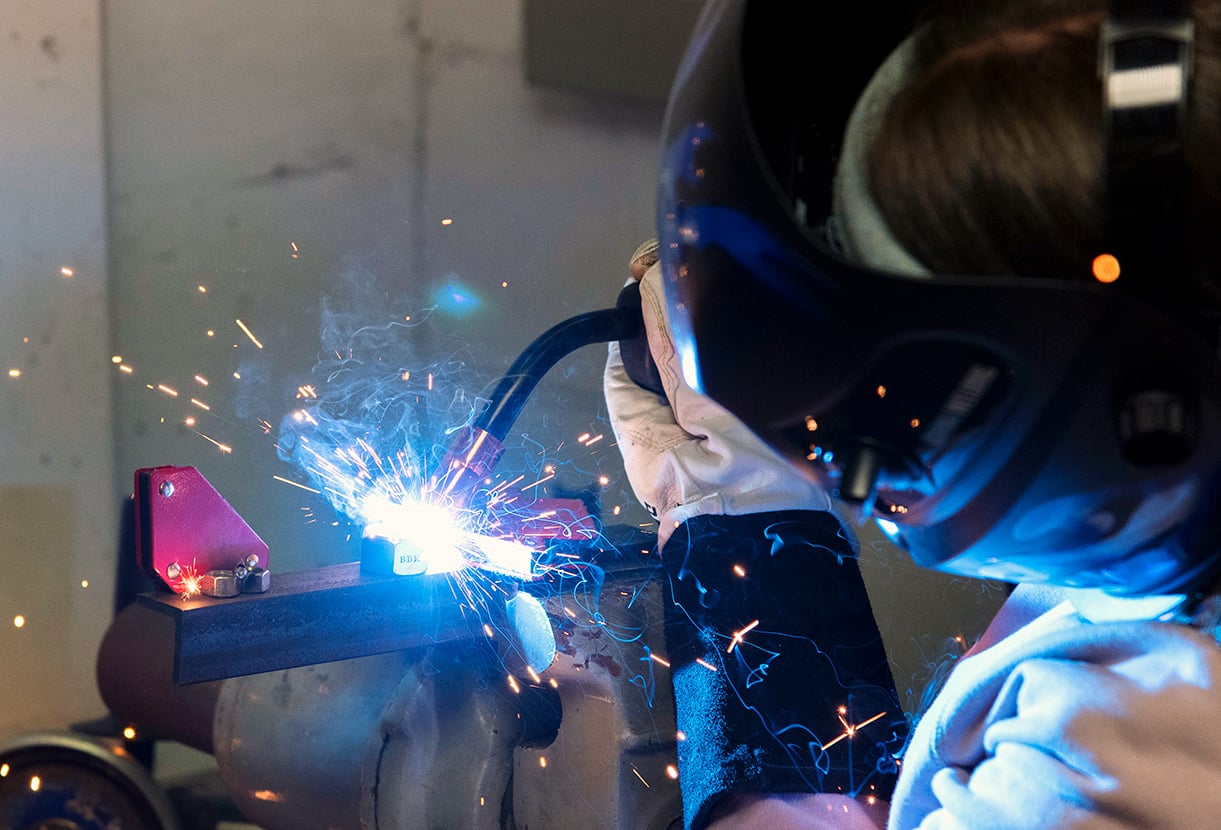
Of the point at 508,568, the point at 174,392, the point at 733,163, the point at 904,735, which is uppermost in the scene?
the point at 733,163

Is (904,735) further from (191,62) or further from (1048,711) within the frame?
(191,62)

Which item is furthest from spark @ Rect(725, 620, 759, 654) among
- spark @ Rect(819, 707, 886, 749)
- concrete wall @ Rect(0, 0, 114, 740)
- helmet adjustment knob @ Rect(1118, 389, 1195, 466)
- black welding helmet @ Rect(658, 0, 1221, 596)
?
concrete wall @ Rect(0, 0, 114, 740)

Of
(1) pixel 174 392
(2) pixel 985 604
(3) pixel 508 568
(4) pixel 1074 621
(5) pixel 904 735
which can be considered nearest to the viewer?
(4) pixel 1074 621

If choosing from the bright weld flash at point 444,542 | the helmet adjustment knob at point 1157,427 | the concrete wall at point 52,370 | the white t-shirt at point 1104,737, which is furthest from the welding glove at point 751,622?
the concrete wall at point 52,370

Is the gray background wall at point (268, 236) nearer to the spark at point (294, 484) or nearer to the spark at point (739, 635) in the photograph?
the spark at point (294, 484)

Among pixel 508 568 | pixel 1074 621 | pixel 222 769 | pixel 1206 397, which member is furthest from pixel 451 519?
pixel 1206 397

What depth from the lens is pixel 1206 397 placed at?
0.51 metres

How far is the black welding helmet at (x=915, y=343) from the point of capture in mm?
503

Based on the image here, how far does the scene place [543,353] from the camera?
3.96 ft

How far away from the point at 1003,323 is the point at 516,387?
728 millimetres

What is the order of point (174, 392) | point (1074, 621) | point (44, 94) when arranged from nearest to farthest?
point (1074, 621) → point (44, 94) → point (174, 392)

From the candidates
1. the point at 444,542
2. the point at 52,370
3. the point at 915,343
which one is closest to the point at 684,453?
the point at 444,542

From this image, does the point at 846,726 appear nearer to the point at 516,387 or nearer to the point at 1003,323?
the point at 516,387

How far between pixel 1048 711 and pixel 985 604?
1.85 metres
